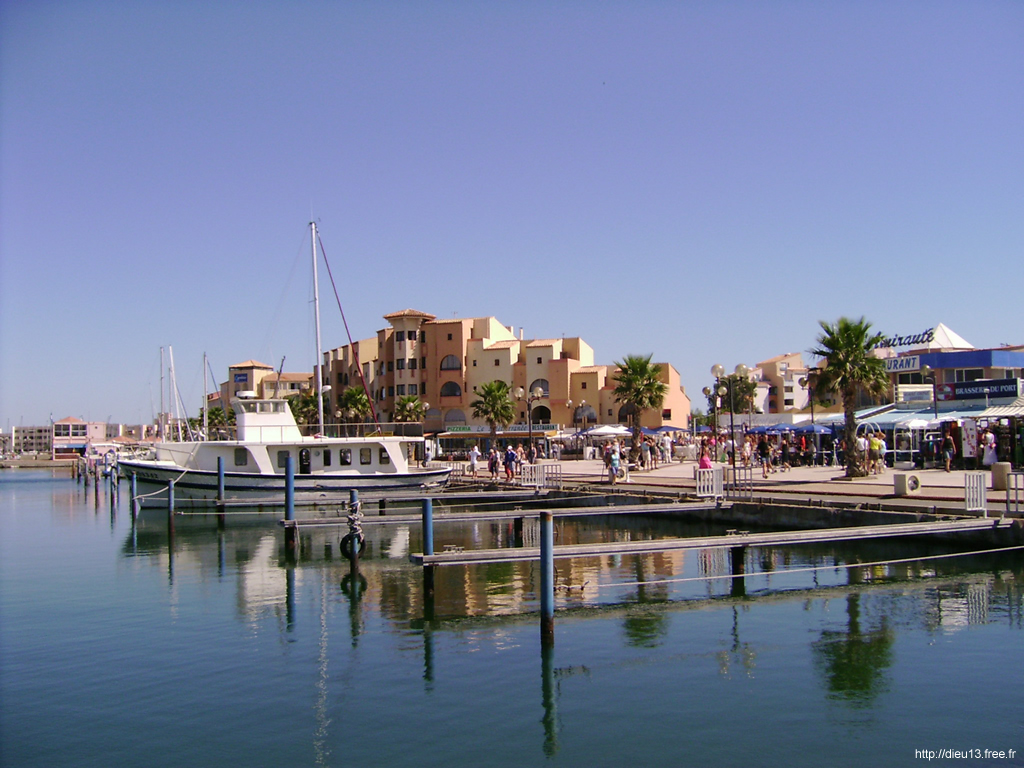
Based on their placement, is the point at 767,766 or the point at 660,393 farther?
the point at 660,393

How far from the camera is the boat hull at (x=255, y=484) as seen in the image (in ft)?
117

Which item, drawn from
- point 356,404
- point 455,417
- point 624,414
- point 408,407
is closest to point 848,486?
point 408,407

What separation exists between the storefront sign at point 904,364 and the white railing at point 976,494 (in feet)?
106

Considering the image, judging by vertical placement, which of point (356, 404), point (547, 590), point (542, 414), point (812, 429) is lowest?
point (547, 590)

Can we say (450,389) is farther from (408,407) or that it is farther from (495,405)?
(495,405)

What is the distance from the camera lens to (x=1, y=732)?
10.6 m

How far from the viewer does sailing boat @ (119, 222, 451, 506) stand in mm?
35750

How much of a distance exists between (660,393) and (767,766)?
38.4 meters

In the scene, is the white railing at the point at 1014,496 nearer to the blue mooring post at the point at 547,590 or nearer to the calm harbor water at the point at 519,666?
the calm harbor water at the point at 519,666

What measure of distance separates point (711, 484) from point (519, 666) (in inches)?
565

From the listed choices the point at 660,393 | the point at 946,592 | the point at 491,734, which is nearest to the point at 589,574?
the point at 946,592

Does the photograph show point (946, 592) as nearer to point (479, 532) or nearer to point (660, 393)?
point (479, 532)

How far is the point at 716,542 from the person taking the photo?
16.8 m

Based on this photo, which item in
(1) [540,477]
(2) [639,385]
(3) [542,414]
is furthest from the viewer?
(3) [542,414]
